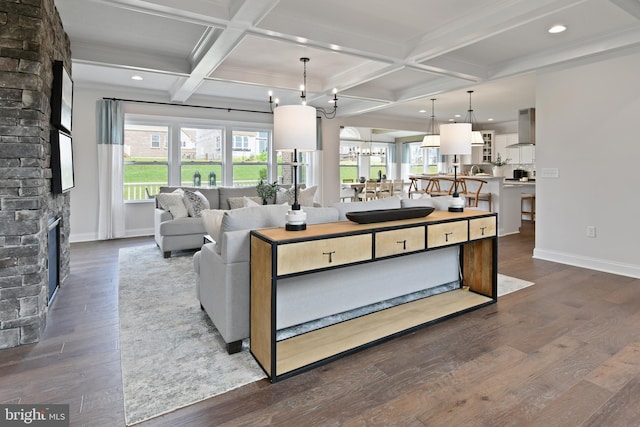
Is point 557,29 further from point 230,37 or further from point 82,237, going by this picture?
point 82,237

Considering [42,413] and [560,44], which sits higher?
[560,44]

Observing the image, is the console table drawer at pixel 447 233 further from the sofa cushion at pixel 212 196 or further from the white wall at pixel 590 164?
the sofa cushion at pixel 212 196

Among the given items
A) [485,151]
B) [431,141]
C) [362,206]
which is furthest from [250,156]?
[485,151]

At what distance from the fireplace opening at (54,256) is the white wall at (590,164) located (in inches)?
217

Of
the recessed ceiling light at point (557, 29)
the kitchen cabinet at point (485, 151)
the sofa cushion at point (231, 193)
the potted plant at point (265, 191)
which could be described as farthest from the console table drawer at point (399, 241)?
the kitchen cabinet at point (485, 151)

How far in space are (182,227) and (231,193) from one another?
1.45 m

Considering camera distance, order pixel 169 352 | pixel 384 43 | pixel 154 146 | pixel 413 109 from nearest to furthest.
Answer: pixel 169 352, pixel 384 43, pixel 154 146, pixel 413 109

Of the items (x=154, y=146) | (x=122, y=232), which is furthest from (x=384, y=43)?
(x=122, y=232)

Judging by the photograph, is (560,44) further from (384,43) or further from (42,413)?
(42,413)

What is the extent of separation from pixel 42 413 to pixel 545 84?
5782 millimetres

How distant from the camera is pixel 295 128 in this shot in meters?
2.38

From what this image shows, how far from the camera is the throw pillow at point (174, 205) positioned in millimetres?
5180

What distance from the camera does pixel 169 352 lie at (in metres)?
2.34

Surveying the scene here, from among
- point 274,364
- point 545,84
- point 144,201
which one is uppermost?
point 545,84
